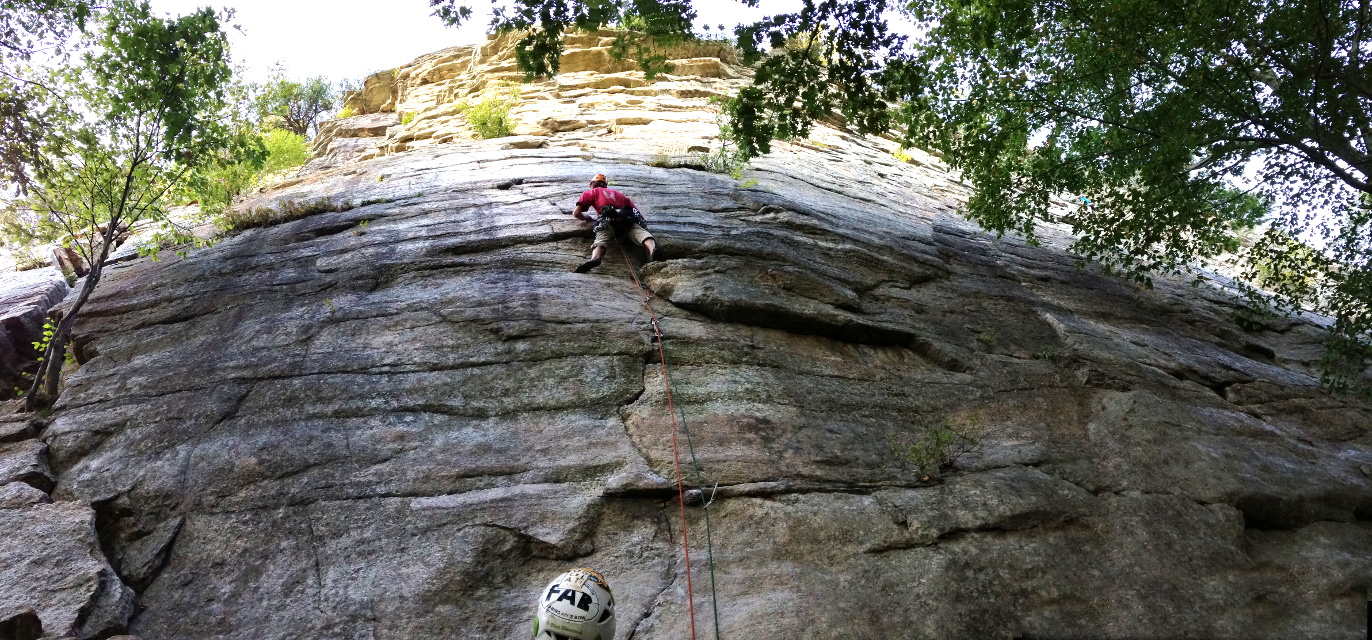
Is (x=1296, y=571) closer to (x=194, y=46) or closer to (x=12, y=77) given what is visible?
(x=194, y=46)

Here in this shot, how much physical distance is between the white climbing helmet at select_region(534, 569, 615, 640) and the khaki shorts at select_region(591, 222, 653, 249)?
625cm

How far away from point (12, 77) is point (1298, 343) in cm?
1801

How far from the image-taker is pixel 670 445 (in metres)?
7.05

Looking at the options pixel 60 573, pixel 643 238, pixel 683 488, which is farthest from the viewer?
pixel 643 238

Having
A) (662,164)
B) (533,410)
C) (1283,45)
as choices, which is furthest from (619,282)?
(1283,45)

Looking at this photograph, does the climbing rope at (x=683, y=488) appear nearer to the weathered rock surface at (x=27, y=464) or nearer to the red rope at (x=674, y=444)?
the red rope at (x=674, y=444)

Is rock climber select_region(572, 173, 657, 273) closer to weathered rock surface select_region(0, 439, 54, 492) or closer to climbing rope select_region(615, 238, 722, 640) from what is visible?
climbing rope select_region(615, 238, 722, 640)

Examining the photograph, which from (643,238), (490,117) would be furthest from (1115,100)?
(490,117)

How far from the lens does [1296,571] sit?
6500 millimetres

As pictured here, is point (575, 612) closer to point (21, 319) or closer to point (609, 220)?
point (609, 220)

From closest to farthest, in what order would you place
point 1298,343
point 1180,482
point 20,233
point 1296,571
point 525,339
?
1. point 1296,571
2. point 1180,482
3. point 525,339
4. point 20,233
5. point 1298,343

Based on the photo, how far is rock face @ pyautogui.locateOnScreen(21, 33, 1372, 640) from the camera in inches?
229

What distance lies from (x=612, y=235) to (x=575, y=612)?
6.71 meters

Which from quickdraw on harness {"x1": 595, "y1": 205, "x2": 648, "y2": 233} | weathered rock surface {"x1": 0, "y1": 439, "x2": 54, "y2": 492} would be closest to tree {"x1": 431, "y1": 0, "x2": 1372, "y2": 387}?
quickdraw on harness {"x1": 595, "y1": 205, "x2": 648, "y2": 233}
